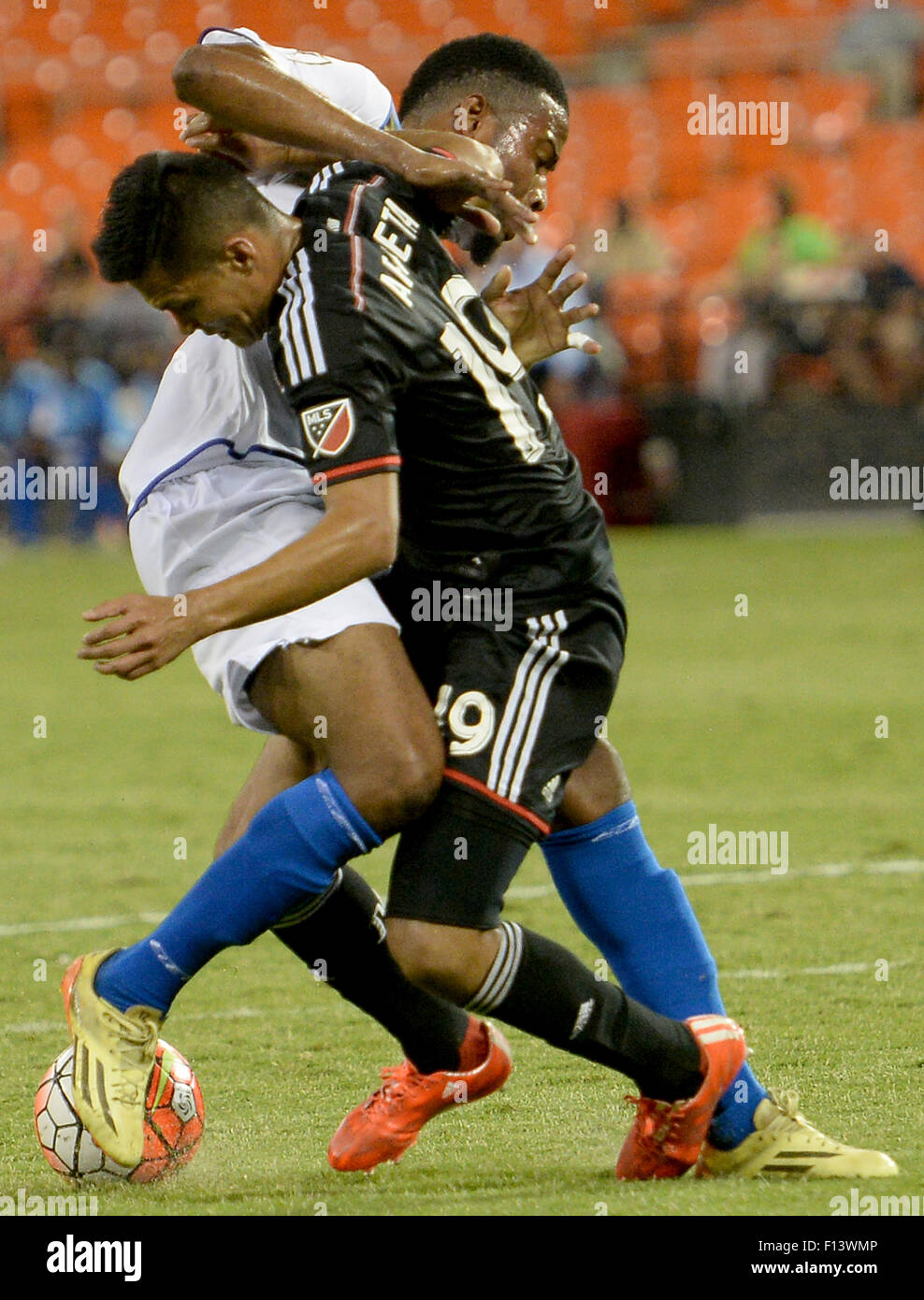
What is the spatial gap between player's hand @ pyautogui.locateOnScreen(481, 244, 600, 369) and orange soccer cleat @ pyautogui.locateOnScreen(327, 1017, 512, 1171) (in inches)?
49.3

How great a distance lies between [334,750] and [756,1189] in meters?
0.99

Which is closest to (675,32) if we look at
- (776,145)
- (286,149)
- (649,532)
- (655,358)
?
(776,145)

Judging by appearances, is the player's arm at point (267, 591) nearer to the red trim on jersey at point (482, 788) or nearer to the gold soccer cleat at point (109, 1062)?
the red trim on jersey at point (482, 788)

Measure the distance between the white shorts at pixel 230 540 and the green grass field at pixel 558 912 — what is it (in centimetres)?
84

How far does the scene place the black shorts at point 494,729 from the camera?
310 centimetres

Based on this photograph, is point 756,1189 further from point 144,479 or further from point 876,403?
point 876,403

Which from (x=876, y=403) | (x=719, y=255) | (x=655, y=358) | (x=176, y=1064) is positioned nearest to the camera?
(x=176, y=1064)

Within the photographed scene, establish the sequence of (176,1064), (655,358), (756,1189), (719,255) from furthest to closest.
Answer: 1. (719,255)
2. (655,358)
3. (176,1064)
4. (756,1189)

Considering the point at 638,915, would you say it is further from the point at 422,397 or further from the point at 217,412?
the point at 217,412

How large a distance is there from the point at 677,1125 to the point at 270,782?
0.93m

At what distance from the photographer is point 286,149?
3586 mm

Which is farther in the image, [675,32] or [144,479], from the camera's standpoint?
[675,32]

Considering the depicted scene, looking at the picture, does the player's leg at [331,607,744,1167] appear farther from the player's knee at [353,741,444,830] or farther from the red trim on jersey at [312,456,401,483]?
the red trim on jersey at [312,456,401,483]

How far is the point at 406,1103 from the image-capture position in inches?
133
